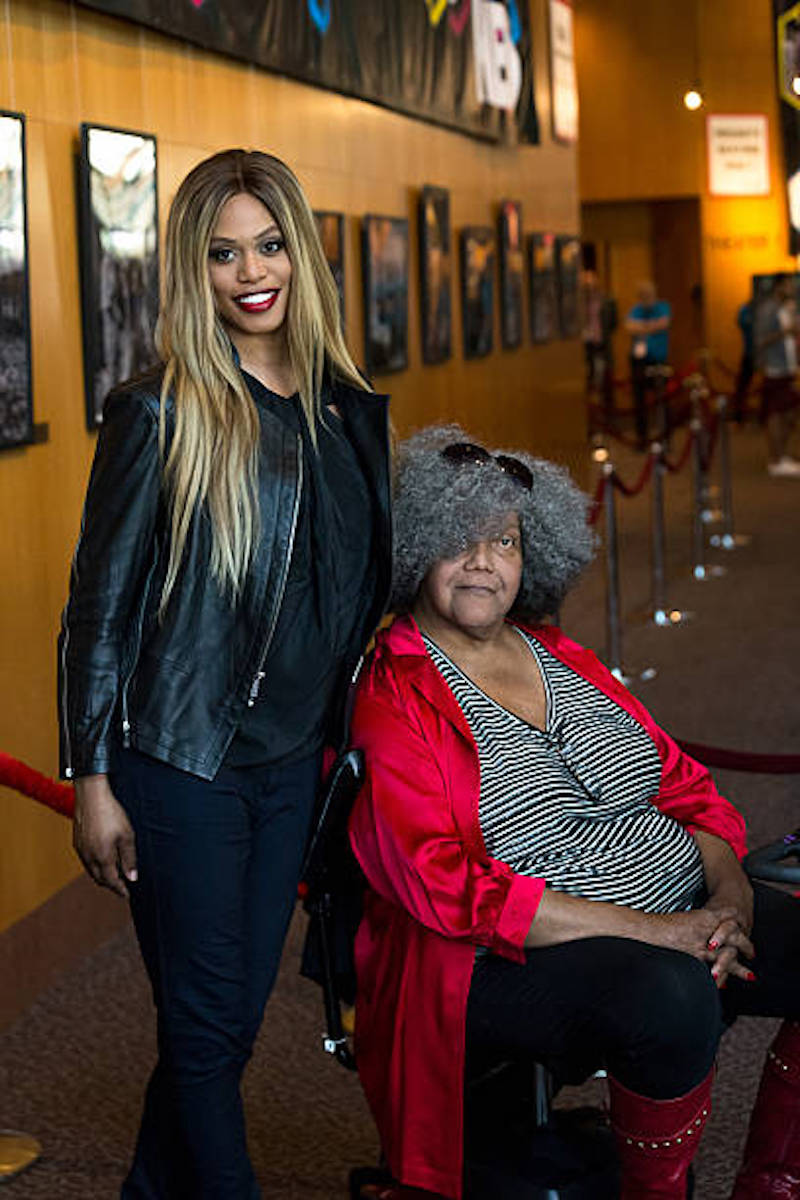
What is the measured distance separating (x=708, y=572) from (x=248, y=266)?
387 inches

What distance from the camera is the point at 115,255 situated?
5434 millimetres

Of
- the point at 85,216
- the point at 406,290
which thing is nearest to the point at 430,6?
the point at 406,290

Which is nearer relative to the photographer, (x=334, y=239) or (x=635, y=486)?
(x=334, y=239)

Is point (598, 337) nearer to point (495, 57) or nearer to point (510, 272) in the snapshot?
point (510, 272)

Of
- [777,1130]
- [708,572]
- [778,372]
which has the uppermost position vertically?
[778,372]

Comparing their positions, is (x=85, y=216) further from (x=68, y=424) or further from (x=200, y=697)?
(x=200, y=697)

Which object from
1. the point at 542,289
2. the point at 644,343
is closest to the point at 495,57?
the point at 542,289

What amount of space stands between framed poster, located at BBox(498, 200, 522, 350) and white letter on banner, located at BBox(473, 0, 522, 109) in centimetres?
73

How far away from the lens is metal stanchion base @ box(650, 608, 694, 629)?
34.4ft

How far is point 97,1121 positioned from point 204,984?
143cm

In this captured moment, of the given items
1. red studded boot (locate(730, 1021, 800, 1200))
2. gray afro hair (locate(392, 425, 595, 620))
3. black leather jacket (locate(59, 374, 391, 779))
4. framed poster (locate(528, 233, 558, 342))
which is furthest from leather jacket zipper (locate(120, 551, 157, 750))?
framed poster (locate(528, 233, 558, 342))

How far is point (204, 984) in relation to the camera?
9.41ft

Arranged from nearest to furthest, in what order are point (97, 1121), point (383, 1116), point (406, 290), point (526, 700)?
point (383, 1116)
point (526, 700)
point (97, 1121)
point (406, 290)

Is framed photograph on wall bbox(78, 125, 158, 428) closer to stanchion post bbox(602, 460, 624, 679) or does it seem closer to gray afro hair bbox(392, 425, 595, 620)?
gray afro hair bbox(392, 425, 595, 620)
